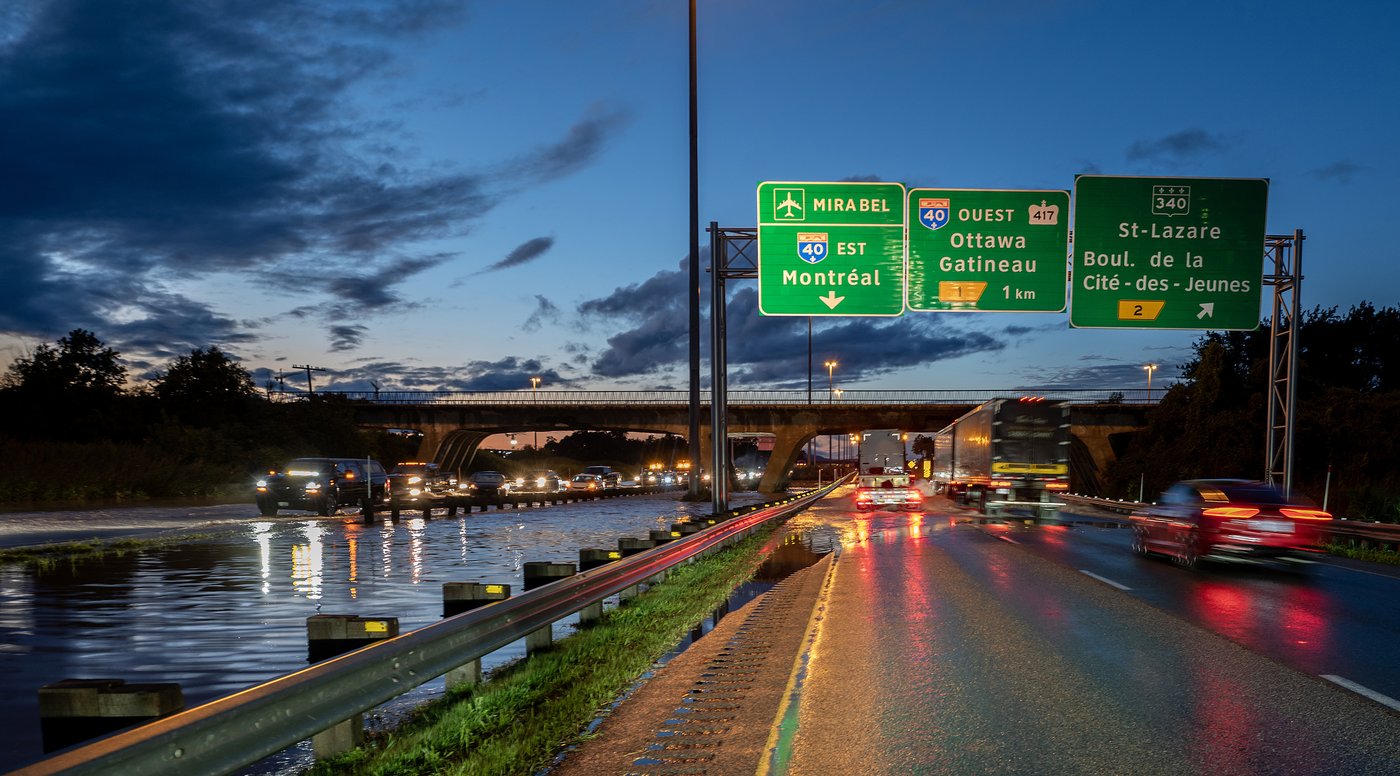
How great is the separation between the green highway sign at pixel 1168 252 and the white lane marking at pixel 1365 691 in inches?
790

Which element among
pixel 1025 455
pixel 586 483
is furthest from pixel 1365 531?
pixel 586 483

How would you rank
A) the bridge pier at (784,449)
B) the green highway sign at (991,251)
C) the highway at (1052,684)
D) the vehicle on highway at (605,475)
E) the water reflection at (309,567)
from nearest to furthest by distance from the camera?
the highway at (1052,684)
the water reflection at (309,567)
the green highway sign at (991,251)
the vehicle on highway at (605,475)
the bridge pier at (784,449)

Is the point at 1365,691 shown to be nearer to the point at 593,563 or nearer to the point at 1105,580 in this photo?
the point at 593,563

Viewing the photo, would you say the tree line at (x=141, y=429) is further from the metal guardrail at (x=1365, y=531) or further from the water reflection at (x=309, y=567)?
the metal guardrail at (x=1365, y=531)

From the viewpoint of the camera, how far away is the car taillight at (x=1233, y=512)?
Result: 1661 centimetres

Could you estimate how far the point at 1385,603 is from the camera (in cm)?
1299

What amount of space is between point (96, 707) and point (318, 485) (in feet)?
100

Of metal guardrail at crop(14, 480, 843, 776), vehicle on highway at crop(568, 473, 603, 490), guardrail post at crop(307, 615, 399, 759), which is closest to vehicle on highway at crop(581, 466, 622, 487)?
vehicle on highway at crop(568, 473, 603, 490)

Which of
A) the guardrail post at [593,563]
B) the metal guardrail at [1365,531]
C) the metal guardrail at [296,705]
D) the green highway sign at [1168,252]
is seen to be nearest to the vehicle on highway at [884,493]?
the green highway sign at [1168,252]

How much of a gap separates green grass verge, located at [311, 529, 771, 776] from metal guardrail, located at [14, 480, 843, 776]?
345 millimetres

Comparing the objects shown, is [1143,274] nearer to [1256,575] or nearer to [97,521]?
[1256,575]

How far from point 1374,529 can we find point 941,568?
31.1 feet

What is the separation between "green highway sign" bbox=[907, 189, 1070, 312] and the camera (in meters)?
27.6

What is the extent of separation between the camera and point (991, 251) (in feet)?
90.5
